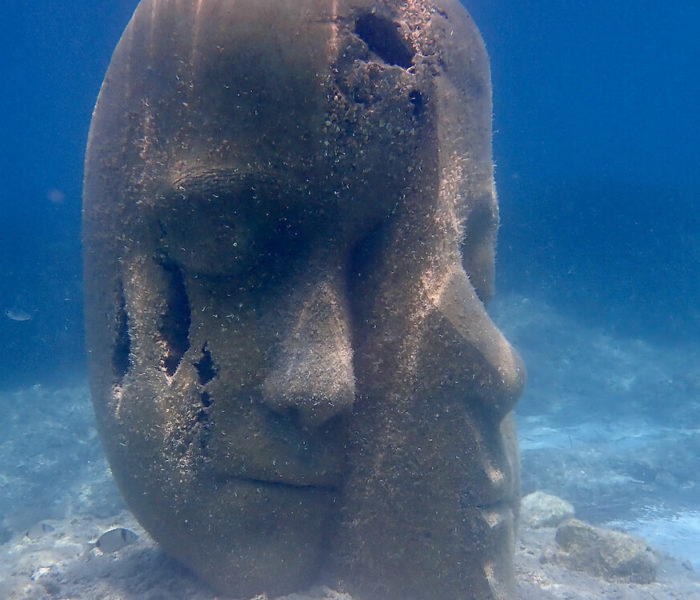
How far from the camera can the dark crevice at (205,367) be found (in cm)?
411

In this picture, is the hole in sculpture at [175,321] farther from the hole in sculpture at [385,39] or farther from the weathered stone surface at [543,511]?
the weathered stone surface at [543,511]

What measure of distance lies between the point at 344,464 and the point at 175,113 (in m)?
3.00

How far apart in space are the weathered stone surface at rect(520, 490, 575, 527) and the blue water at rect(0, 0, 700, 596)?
5.82ft

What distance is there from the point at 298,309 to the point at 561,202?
64.5 feet

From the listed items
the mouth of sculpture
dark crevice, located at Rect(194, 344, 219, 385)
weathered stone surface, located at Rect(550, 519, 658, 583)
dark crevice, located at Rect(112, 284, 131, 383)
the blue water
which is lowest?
weathered stone surface, located at Rect(550, 519, 658, 583)

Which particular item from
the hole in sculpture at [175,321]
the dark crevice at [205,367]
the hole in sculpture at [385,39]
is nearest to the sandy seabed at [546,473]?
the dark crevice at [205,367]

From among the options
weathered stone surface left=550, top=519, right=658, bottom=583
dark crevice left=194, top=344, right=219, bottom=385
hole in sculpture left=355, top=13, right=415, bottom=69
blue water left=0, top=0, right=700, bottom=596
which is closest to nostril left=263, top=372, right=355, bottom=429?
dark crevice left=194, top=344, right=219, bottom=385

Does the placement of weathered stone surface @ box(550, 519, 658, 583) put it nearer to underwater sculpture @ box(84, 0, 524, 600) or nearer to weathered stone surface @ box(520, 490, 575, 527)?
weathered stone surface @ box(520, 490, 575, 527)

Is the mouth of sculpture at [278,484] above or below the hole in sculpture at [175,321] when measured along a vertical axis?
below

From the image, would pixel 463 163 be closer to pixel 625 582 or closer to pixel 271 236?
pixel 271 236

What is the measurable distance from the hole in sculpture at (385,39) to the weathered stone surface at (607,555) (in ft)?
18.9

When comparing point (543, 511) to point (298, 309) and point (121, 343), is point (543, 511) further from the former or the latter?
point (121, 343)

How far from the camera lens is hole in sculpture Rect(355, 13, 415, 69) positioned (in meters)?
3.94

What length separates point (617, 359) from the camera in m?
16.8
